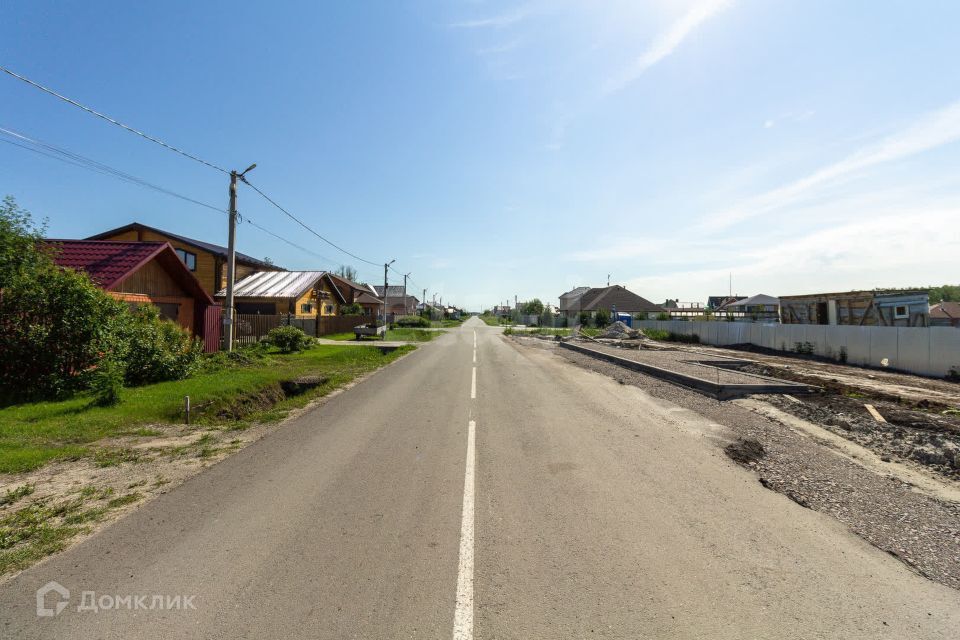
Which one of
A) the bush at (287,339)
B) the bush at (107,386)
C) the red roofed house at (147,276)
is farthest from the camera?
the bush at (287,339)

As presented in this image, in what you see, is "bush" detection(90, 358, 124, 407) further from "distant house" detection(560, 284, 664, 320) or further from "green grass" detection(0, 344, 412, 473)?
"distant house" detection(560, 284, 664, 320)

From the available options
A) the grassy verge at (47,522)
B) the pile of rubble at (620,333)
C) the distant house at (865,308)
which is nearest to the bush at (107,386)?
the grassy verge at (47,522)

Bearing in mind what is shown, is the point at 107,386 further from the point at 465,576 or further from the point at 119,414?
the point at 465,576

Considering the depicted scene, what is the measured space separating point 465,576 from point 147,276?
56.8 ft

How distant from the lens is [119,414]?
333 inches

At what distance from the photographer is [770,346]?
25.6m

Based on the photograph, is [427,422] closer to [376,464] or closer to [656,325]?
[376,464]

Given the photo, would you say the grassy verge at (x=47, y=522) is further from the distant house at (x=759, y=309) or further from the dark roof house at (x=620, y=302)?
the dark roof house at (x=620, y=302)

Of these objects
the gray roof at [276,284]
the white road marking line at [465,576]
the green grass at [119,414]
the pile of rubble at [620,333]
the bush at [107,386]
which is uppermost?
the gray roof at [276,284]

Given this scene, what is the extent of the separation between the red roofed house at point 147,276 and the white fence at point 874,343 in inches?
1103

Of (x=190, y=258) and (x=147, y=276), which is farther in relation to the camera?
(x=190, y=258)

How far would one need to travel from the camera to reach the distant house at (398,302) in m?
103

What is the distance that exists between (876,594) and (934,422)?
7.30m

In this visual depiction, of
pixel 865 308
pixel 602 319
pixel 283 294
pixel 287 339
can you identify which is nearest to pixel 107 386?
pixel 287 339
